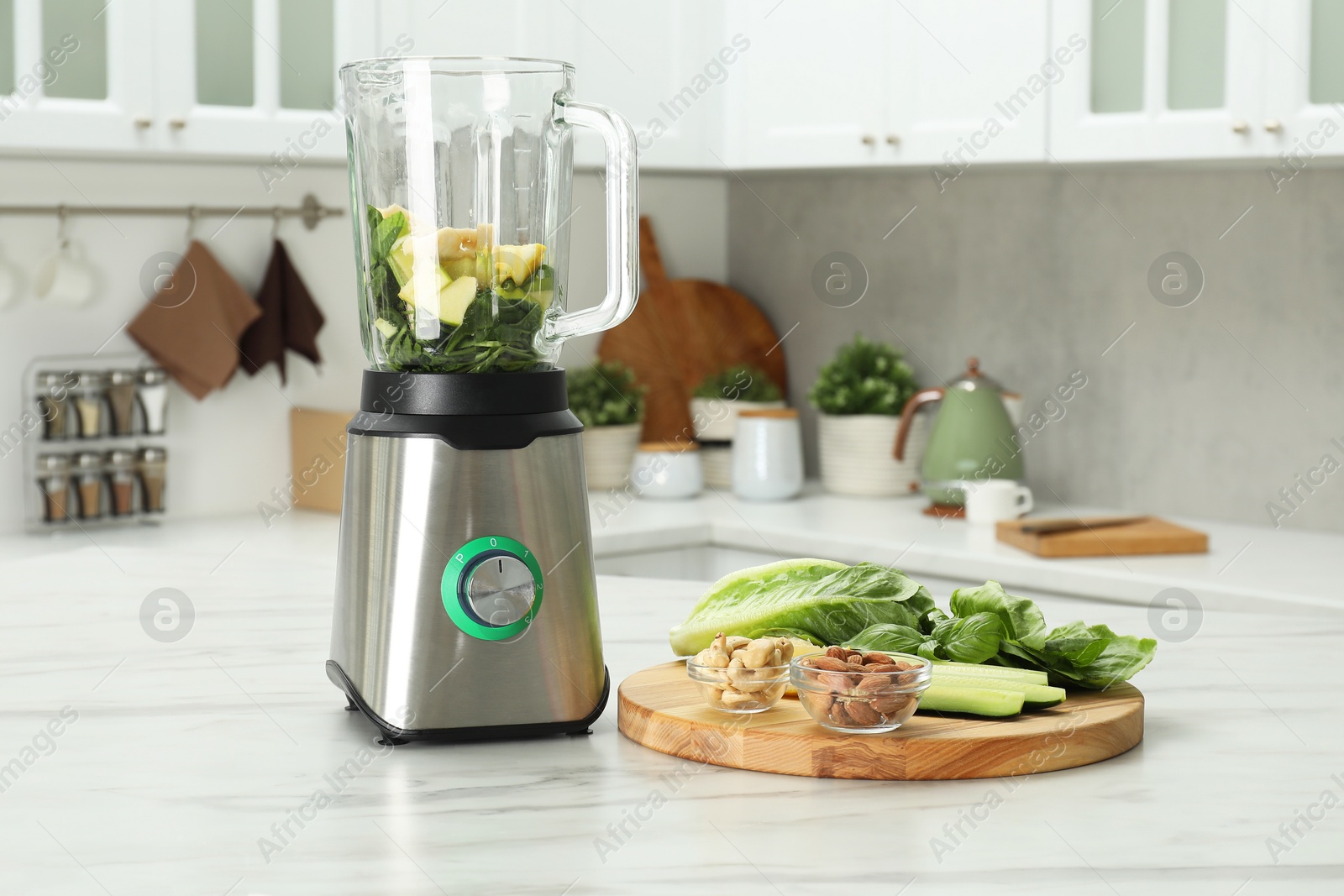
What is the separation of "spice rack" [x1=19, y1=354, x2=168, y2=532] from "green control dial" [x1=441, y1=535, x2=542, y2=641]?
183 centimetres

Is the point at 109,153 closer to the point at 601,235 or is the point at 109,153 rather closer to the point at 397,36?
the point at 397,36

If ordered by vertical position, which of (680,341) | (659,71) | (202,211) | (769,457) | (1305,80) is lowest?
(769,457)

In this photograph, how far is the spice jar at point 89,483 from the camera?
8.27 feet

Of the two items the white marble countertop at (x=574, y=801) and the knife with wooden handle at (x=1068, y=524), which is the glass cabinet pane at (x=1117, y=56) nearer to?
the knife with wooden handle at (x=1068, y=524)

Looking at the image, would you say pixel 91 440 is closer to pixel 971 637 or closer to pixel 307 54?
pixel 307 54

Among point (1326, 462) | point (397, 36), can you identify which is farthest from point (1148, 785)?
point (397, 36)

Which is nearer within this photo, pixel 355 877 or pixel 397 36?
pixel 355 877

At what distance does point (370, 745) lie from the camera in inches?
36.9

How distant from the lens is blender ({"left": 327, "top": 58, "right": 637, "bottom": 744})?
0.90 meters

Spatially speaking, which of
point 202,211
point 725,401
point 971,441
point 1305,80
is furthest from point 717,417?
point 1305,80

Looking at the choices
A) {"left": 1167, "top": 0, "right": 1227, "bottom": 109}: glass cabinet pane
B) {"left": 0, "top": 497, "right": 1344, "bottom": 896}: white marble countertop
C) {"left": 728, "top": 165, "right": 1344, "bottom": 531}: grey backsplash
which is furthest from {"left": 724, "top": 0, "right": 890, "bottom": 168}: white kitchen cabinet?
{"left": 0, "top": 497, "right": 1344, "bottom": 896}: white marble countertop

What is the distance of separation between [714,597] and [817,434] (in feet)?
7.27

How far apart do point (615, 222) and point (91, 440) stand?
1.87 m

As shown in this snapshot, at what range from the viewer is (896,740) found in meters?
0.88
